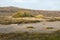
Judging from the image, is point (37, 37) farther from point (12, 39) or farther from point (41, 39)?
point (12, 39)

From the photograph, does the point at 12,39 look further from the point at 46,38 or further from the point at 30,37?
the point at 46,38

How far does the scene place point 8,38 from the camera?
20047 millimetres

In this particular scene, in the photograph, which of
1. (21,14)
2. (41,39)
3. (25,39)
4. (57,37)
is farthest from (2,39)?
(21,14)

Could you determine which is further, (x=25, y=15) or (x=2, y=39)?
(x=25, y=15)

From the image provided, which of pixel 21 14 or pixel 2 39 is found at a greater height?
pixel 2 39

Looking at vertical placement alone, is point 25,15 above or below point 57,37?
below

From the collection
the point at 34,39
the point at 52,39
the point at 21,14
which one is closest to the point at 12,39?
the point at 34,39

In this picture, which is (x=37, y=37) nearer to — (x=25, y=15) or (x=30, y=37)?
(x=30, y=37)

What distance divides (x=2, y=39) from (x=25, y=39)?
1.87 meters

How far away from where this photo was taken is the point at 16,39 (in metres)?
19.7

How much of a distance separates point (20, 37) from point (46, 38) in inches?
87.5

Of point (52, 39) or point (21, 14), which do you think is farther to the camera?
point (21, 14)

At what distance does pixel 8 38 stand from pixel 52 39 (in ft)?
11.9

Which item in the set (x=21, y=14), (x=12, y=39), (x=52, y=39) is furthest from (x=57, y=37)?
(x=21, y=14)
